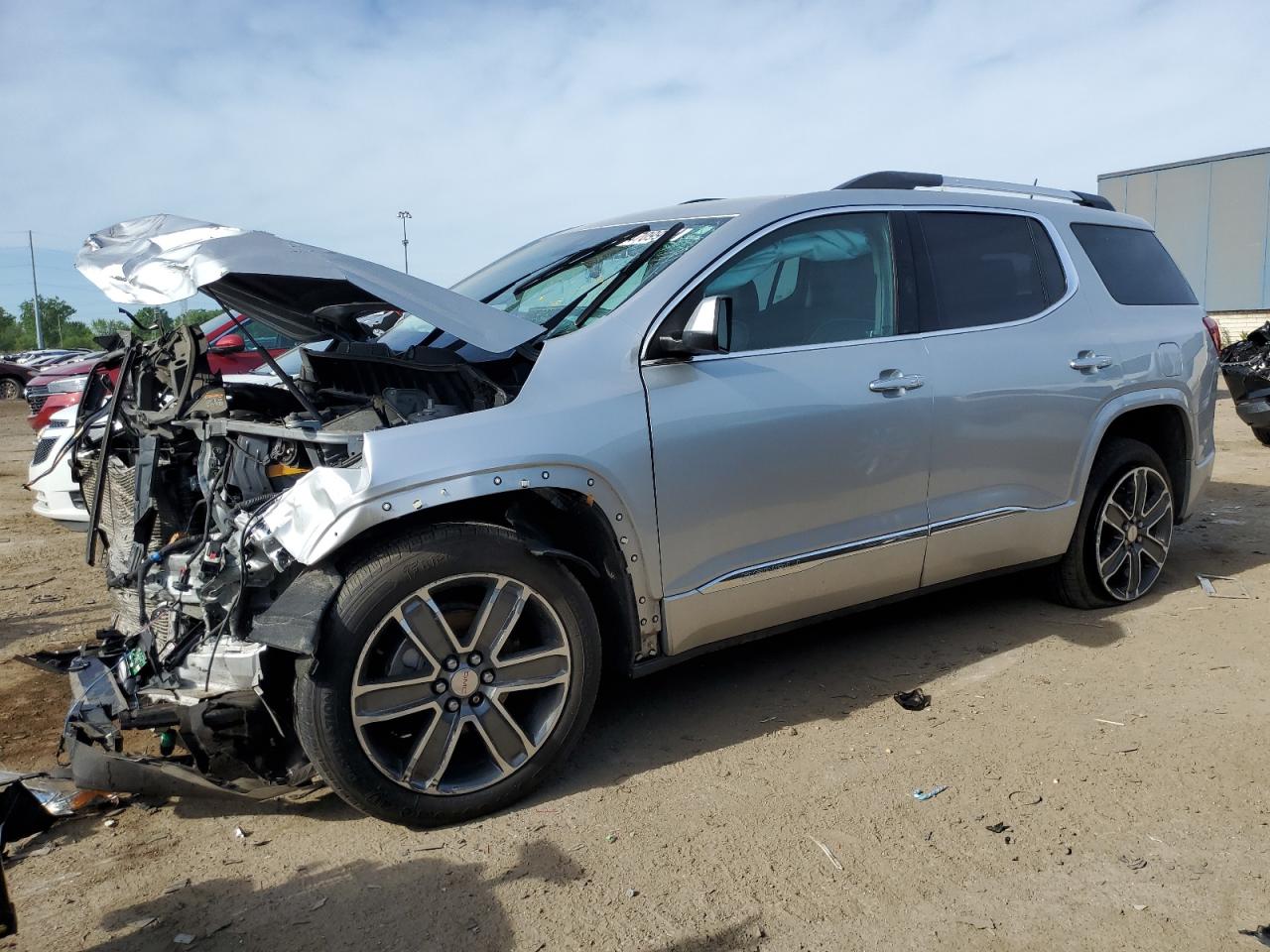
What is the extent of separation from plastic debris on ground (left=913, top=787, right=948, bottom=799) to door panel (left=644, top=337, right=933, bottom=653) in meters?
0.82

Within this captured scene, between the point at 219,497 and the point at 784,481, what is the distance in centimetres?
191

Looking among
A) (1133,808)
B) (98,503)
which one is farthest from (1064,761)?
(98,503)

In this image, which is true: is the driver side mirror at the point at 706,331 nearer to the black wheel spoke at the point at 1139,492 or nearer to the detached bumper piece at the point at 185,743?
the detached bumper piece at the point at 185,743

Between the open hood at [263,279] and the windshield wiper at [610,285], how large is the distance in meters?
0.21

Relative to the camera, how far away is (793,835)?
3.09 meters

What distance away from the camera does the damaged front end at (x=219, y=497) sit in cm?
302

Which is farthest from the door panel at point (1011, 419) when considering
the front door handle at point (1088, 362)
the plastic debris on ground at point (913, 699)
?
the plastic debris on ground at point (913, 699)

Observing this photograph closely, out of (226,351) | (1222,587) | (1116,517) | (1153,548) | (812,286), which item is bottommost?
(1222,587)

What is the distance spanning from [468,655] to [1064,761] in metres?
2.09

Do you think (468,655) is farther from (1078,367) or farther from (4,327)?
(4,327)

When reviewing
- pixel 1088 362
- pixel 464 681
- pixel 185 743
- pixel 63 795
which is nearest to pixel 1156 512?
pixel 1088 362

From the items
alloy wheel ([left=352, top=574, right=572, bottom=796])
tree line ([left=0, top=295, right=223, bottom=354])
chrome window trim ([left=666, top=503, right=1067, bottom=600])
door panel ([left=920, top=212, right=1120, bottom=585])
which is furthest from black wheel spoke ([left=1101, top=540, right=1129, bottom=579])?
tree line ([left=0, top=295, right=223, bottom=354])

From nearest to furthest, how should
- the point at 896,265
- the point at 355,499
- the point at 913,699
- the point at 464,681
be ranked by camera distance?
the point at 355,499 → the point at 464,681 → the point at 913,699 → the point at 896,265

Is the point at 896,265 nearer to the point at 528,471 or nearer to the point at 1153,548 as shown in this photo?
the point at 528,471
